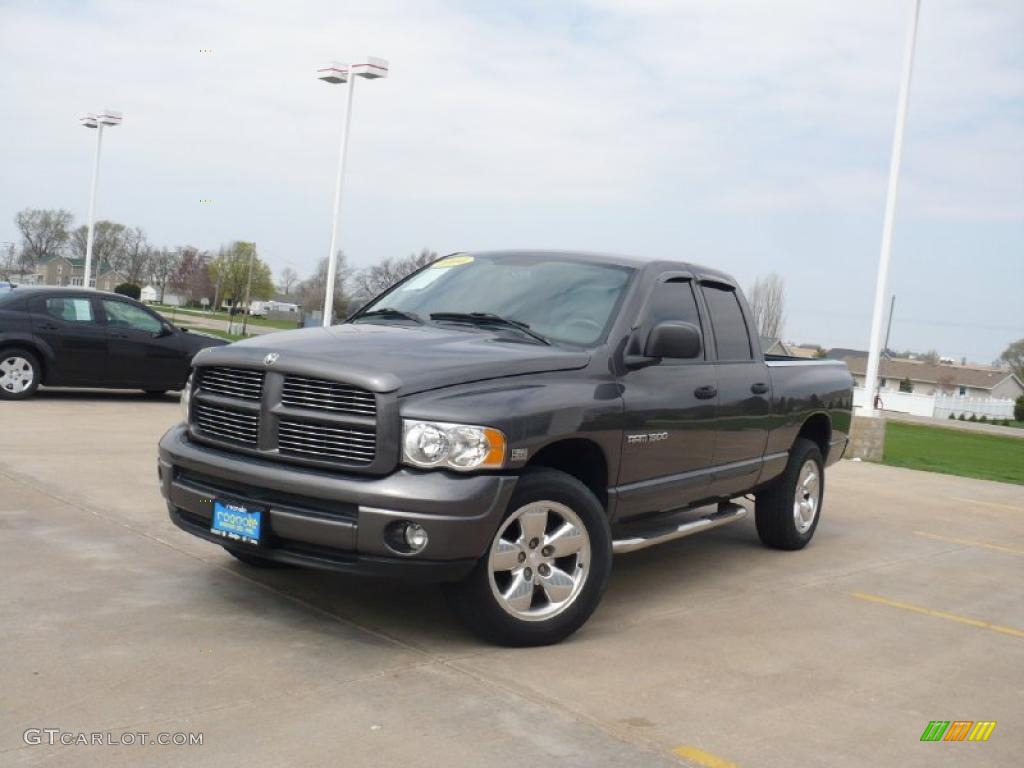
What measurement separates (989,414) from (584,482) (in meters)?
87.7

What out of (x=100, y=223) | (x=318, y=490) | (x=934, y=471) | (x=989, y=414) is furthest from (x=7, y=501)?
(x=989, y=414)

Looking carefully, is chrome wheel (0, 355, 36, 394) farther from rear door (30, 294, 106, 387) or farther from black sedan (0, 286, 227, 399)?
rear door (30, 294, 106, 387)

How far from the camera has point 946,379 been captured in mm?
106250

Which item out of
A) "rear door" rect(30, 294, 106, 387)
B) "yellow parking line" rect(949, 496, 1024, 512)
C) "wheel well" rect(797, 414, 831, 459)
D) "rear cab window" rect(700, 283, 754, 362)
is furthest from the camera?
"rear door" rect(30, 294, 106, 387)

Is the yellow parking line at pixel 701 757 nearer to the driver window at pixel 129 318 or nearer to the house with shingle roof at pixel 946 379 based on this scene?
the driver window at pixel 129 318

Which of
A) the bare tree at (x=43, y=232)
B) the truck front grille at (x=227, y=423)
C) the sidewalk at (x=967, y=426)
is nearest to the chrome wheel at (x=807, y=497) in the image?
the truck front grille at (x=227, y=423)

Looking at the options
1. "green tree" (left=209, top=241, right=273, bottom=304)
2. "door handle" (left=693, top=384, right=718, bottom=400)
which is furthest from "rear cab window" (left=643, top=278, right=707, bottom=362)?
"green tree" (left=209, top=241, right=273, bottom=304)

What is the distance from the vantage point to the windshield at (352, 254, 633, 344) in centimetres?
576

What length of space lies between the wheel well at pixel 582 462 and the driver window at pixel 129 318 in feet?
34.2

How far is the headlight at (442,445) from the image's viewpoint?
180 inches

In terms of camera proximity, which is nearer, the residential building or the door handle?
the door handle

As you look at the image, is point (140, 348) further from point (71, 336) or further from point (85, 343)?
point (71, 336)

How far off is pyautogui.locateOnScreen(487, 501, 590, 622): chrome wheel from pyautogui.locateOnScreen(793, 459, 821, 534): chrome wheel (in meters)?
3.15

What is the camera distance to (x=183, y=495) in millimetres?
5172
